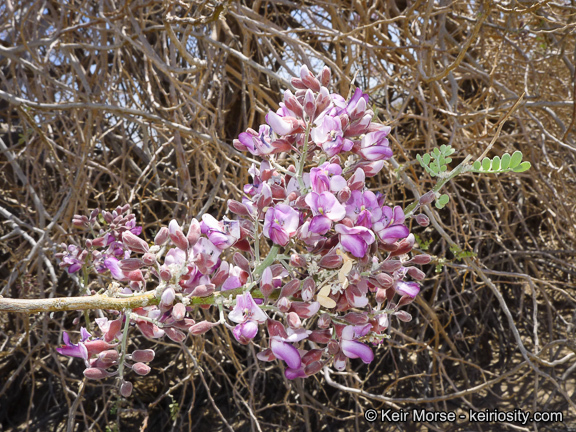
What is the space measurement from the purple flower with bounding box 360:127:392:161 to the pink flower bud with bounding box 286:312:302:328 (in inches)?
9.5

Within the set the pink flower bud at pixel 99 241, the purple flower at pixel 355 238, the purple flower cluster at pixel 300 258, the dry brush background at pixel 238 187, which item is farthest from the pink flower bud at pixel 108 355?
the dry brush background at pixel 238 187

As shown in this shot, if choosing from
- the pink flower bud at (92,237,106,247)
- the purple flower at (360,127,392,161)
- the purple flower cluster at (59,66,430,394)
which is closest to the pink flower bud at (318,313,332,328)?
the purple flower cluster at (59,66,430,394)

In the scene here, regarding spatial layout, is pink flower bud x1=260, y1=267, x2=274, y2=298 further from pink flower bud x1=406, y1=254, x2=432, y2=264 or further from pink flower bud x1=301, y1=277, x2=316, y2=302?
Result: pink flower bud x1=406, y1=254, x2=432, y2=264

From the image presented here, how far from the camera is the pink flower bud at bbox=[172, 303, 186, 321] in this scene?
60cm

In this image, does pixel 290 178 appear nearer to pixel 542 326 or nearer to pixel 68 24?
pixel 68 24

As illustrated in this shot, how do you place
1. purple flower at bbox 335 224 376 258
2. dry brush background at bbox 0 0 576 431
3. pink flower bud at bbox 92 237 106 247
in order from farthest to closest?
dry brush background at bbox 0 0 576 431 → pink flower bud at bbox 92 237 106 247 → purple flower at bbox 335 224 376 258

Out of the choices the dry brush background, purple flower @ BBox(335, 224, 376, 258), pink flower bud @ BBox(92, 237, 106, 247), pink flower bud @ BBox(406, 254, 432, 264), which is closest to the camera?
purple flower @ BBox(335, 224, 376, 258)

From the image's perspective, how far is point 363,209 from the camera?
2.06ft

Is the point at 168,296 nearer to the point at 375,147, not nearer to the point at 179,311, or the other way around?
the point at 179,311

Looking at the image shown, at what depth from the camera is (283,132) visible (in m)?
0.67

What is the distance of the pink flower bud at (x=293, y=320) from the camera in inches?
23.7

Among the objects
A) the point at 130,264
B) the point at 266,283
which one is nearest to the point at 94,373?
the point at 130,264

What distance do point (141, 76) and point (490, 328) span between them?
220 centimetres

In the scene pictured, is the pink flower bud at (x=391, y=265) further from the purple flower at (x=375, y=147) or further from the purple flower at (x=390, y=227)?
the purple flower at (x=375, y=147)
